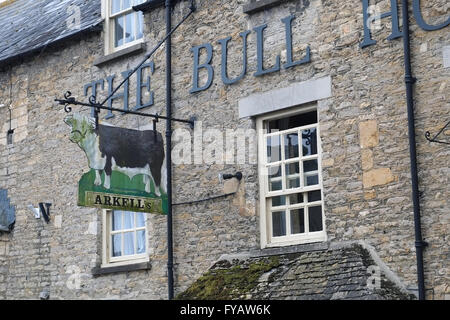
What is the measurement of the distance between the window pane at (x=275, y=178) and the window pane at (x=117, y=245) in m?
2.93

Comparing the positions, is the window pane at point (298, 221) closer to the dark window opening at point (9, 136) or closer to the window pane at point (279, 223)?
the window pane at point (279, 223)

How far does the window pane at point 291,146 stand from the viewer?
38.8 feet

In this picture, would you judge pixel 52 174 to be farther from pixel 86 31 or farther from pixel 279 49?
pixel 279 49

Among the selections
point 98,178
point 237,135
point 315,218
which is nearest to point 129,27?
point 237,135

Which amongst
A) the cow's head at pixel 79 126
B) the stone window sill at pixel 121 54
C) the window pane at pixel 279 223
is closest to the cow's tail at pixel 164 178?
Result: the cow's head at pixel 79 126

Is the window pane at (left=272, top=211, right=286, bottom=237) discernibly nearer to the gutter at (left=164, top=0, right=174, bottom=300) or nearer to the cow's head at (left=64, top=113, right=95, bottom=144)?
the gutter at (left=164, top=0, right=174, bottom=300)

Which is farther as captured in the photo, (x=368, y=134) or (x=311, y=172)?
(x=311, y=172)

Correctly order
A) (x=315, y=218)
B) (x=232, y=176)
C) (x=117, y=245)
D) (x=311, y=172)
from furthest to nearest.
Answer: (x=117, y=245), (x=232, y=176), (x=311, y=172), (x=315, y=218)

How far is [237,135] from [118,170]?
1698mm

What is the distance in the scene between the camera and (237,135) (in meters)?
12.3

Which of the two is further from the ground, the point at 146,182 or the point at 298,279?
the point at 146,182

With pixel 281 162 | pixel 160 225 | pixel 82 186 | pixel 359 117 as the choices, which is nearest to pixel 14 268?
pixel 160 225

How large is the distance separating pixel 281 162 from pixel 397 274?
2.30 m

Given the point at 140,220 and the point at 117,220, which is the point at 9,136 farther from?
the point at 140,220
